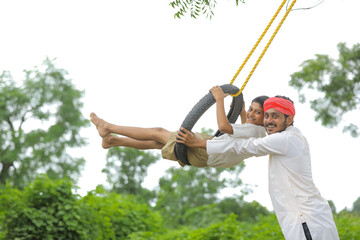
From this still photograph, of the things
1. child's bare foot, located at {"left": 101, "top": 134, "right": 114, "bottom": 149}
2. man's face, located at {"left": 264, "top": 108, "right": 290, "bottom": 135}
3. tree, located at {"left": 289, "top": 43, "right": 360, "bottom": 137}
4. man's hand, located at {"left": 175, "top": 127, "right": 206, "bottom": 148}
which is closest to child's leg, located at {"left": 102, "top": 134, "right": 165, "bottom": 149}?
child's bare foot, located at {"left": 101, "top": 134, "right": 114, "bottom": 149}

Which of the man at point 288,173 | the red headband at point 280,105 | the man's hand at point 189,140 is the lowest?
the man at point 288,173

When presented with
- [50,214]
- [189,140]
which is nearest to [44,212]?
[50,214]

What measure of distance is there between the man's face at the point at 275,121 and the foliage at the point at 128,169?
1381 cm

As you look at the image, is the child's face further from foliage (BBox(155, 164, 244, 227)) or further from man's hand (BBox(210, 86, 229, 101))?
foliage (BBox(155, 164, 244, 227))

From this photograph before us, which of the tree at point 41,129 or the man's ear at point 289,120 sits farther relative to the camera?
the tree at point 41,129

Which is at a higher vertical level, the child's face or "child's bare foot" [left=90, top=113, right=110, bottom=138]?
"child's bare foot" [left=90, top=113, right=110, bottom=138]

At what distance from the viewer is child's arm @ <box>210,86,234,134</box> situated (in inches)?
128

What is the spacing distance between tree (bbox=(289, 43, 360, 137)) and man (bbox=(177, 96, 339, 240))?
31.4 feet

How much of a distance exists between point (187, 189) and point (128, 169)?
11.3 ft

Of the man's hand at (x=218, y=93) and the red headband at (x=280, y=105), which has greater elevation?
the man's hand at (x=218, y=93)

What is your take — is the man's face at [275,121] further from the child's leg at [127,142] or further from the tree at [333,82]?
the tree at [333,82]

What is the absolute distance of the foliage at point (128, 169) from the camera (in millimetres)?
16891

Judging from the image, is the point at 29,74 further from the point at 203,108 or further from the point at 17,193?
the point at 203,108

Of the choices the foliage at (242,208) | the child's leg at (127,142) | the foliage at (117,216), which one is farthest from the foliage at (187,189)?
the child's leg at (127,142)
